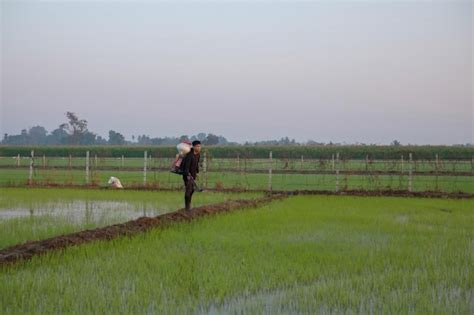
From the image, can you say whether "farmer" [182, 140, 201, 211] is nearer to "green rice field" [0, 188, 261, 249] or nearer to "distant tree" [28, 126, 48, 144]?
"green rice field" [0, 188, 261, 249]

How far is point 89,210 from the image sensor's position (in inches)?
468

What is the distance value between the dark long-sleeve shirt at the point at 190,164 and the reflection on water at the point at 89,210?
1.17 m

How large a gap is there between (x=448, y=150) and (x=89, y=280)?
42103 millimetres

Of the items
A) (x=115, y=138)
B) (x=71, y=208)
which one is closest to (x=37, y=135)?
(x=115, y=138)

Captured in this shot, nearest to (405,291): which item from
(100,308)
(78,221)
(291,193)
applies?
(100,308)

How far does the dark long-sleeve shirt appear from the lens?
10883mm

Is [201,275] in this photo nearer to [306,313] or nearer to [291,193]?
[306,313]

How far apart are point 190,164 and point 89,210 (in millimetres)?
2553

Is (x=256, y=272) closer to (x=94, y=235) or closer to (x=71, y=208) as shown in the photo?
(x=94, y=235)

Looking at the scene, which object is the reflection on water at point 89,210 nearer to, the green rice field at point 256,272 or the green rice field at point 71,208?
the green rice field at point 71,208

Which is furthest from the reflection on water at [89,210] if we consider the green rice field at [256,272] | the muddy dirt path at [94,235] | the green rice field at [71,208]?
the green rice field at [256,272]

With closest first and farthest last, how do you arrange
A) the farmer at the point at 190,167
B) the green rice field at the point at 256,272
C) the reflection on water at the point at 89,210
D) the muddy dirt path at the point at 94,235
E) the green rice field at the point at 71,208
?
the green rice field at the point at 256,272 → the muddy dirt path at the point at 94,235 → the green rice field at the point at 71,208 → the reflection on water at the point at 89,210 → the farmer at the point at 190,167

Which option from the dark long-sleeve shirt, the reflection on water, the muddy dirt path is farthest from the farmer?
the reflection on water

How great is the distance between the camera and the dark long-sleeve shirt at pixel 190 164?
1088 centimetres
